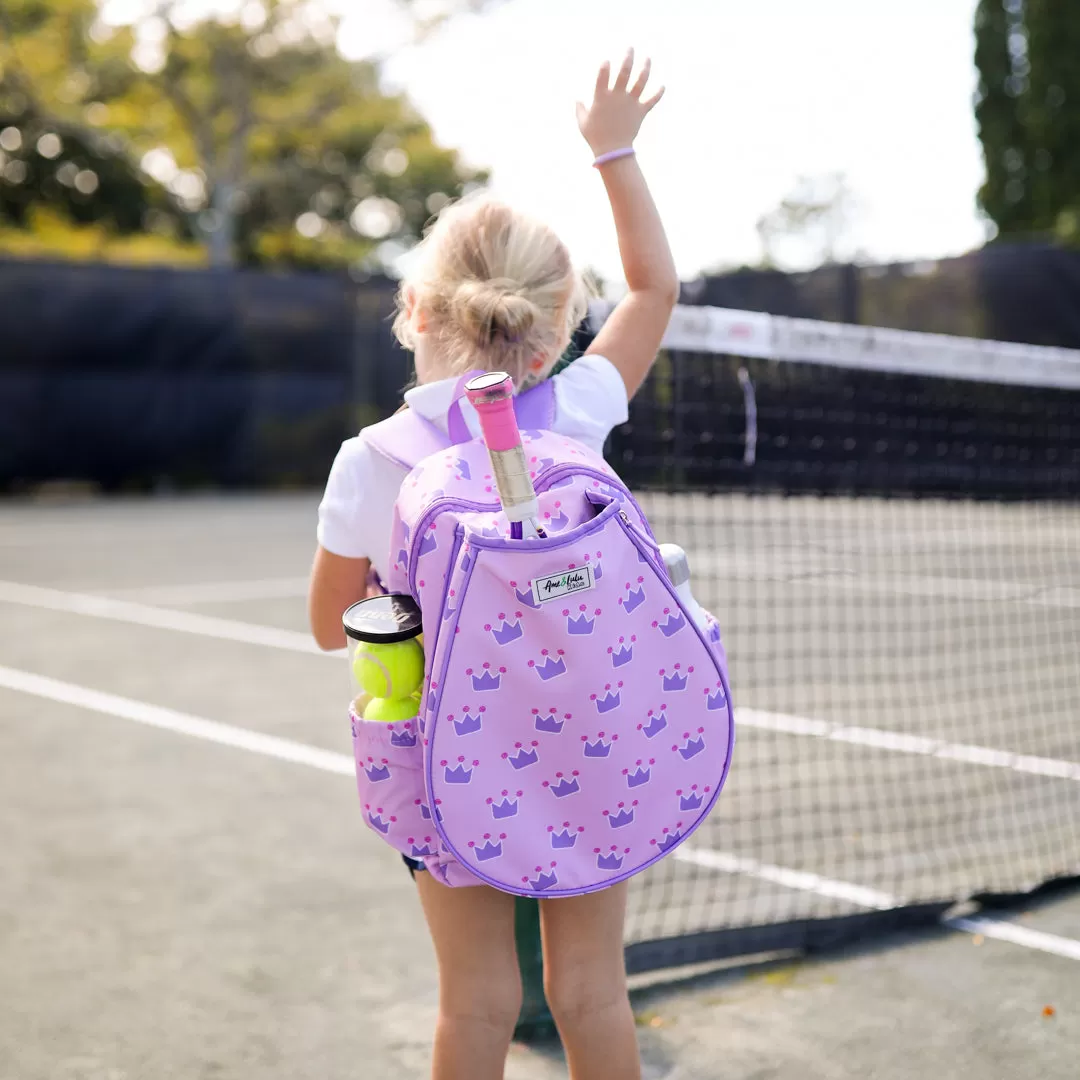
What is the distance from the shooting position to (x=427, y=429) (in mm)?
1940

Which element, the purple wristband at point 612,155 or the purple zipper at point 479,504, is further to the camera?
the purple wristband at point 612,155

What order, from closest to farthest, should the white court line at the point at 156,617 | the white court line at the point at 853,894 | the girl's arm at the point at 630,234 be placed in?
the girl's arm at the point at 630,234
the white court line at the point at 853,894
the white court line at the point at 156,617

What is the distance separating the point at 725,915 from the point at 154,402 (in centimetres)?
1476

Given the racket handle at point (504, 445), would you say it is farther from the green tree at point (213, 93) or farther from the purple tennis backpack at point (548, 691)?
the green tree at point (213, 93)

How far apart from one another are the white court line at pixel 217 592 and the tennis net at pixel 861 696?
282 cm

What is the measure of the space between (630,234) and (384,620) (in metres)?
0.77

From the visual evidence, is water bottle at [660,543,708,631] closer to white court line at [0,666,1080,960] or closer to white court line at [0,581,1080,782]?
white court line at [0,666,1080,960]

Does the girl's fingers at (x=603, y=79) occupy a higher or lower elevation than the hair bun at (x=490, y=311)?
higher

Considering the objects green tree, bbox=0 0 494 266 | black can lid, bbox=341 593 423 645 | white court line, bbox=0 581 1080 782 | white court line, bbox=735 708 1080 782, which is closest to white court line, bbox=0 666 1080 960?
white court line, bbox=0 581 1080 782

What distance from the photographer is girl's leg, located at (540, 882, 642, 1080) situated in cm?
192

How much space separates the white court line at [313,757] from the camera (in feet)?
10.7

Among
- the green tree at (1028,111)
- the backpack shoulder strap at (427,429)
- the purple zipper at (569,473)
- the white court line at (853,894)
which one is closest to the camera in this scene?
the purple zipper at (569,473)

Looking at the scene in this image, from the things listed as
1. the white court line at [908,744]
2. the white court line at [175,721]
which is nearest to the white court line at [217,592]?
the white court line at [175,721]

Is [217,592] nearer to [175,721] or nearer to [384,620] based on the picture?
[175,721]
